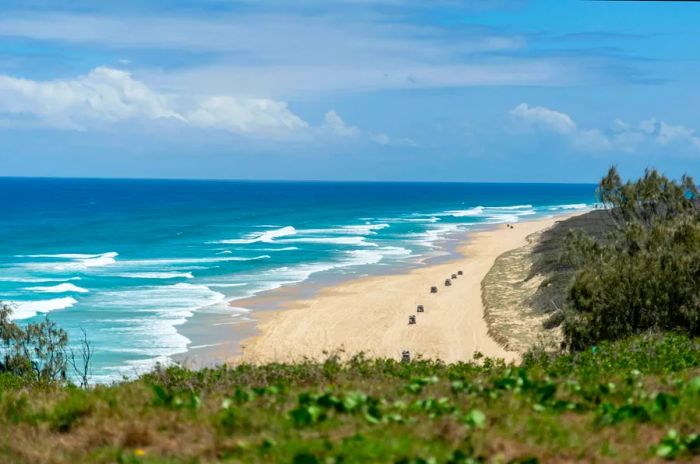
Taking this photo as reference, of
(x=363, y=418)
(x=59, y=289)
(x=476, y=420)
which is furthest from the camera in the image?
(x=59, y=289)

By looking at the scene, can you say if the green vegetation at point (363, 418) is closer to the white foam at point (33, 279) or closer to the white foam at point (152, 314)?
the white foam at point (152, 314)

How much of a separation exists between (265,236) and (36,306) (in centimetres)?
4695

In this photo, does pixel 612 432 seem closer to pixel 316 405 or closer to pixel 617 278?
pixel 316 405

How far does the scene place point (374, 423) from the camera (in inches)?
307

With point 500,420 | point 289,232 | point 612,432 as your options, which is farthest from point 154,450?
point 289,232

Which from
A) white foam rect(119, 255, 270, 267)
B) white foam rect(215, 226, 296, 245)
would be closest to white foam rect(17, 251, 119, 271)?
white foam rect(119, 255, 270, 267)

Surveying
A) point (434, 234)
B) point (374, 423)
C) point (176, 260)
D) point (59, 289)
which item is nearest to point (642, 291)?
point (374, 423)

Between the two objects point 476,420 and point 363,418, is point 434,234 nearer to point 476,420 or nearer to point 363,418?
point 363,418

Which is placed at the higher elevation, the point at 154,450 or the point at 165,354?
the point at 154,450

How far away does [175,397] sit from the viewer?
356 inches

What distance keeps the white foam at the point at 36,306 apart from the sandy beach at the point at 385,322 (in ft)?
39.6

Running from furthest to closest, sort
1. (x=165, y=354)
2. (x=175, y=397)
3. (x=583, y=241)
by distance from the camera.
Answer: (x=165, y=354)
(x=583, y=241)
(x=175, y=397)

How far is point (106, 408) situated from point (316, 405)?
2.19 m

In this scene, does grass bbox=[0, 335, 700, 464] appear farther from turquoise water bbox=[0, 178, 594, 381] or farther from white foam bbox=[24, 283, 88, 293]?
white foam bbox=[24, 283, 88, 293]
